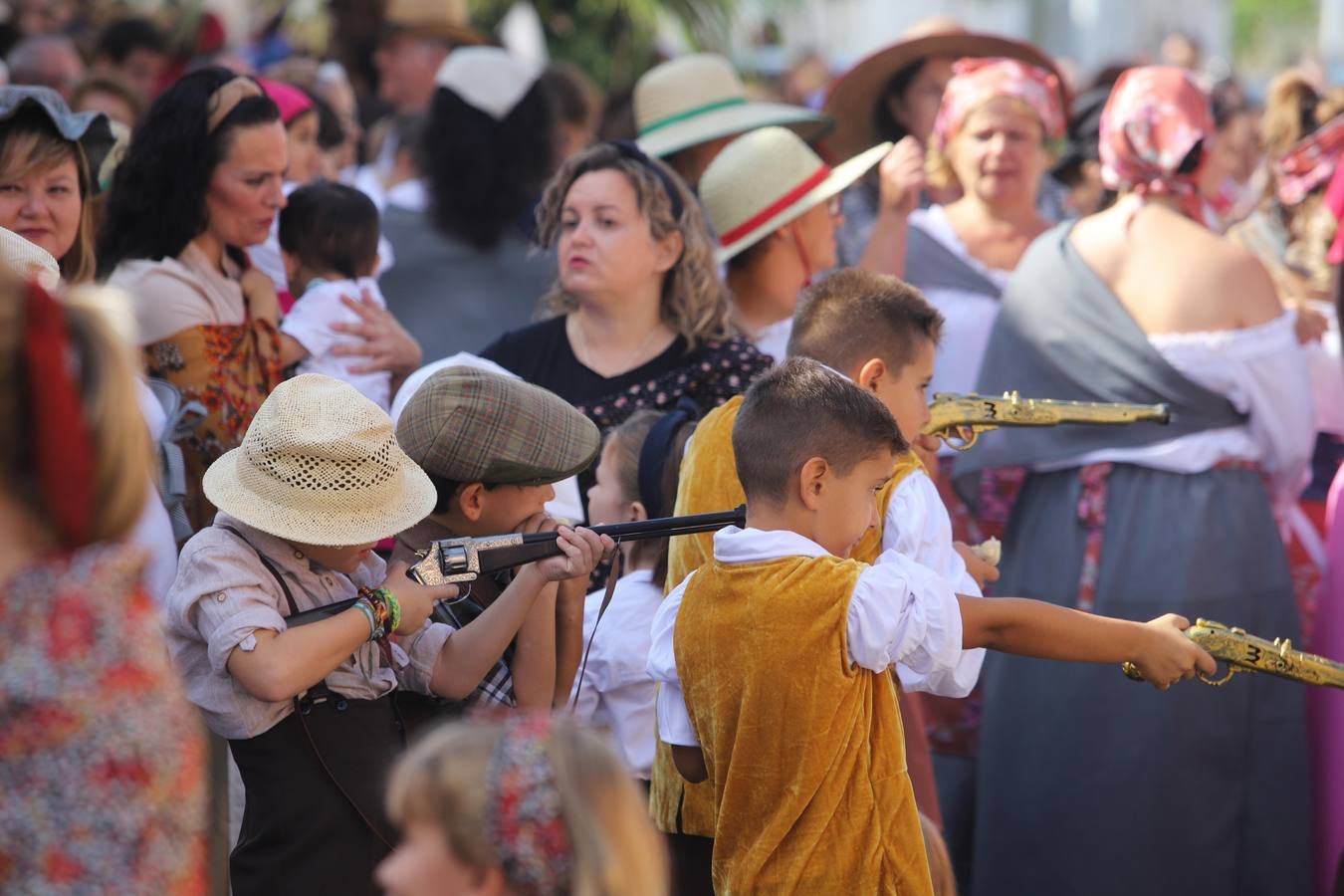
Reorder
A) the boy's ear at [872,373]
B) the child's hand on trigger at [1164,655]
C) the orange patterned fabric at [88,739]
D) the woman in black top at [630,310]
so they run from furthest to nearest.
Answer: the woman in black top at [630,310] → the boy's ear at [872,373] → the child's hand on trigger at [1164,655] → the orange patterned fabric at [88,739]

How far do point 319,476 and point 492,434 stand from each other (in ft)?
1.34

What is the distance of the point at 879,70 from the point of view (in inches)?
231

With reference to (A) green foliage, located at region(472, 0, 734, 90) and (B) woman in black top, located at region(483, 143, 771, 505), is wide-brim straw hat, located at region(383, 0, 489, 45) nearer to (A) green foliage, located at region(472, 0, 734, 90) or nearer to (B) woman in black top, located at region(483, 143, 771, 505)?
(A) green foliage, located at region(472, 0, 734, 90)

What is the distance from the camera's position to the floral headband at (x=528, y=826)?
1.66 metres

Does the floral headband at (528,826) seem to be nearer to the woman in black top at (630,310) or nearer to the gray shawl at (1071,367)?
the woman in black top at (630,310)

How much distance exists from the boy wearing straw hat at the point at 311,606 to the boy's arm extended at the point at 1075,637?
25.2 inches

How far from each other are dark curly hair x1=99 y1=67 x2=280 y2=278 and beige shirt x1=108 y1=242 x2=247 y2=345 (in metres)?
0.05

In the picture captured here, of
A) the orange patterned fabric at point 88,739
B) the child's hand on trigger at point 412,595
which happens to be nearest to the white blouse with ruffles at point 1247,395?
the child's hand on trigger at point 412,595

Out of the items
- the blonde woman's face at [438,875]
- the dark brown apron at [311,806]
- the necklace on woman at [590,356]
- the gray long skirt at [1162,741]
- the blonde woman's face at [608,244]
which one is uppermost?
the blonde woman's face at [608,244]

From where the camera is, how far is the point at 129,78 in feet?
24.0

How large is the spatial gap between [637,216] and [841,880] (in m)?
1.91

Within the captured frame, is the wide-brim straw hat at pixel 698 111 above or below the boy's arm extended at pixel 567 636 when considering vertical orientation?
above

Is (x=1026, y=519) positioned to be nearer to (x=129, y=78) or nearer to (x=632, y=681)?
(x=632, y=681)

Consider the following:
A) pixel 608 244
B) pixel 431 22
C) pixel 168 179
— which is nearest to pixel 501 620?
pixel 608 244
